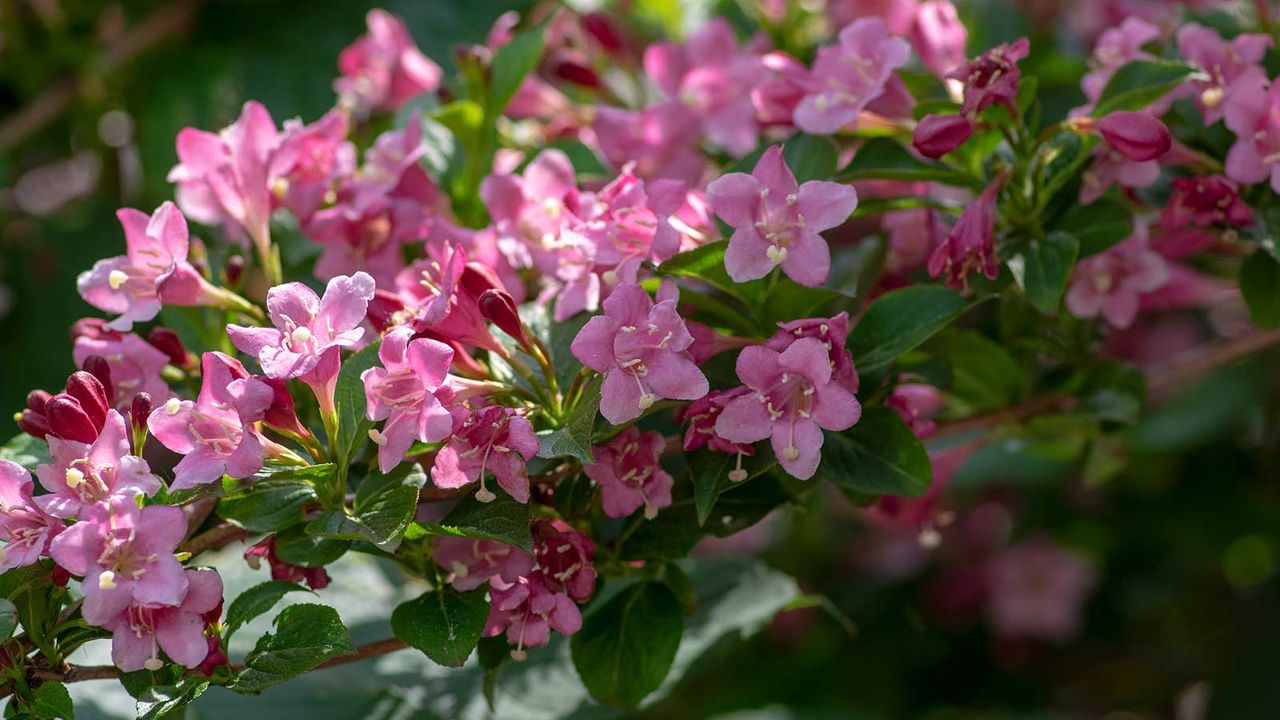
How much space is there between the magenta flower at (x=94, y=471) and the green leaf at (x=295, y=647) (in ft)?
0.37

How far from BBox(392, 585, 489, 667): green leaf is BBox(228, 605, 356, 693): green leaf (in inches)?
2.0

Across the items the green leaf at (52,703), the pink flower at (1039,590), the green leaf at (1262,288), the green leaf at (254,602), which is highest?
the green leaf at (52,703)

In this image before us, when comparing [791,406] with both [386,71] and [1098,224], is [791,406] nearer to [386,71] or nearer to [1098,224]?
[1098,224]

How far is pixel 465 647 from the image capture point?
0.80m

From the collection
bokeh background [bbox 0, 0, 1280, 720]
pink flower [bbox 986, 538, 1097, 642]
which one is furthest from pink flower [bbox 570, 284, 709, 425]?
pink flower [bbox 986, 538, 1097, 642]

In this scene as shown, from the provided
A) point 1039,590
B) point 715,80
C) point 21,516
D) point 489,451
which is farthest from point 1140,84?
point 1039,590

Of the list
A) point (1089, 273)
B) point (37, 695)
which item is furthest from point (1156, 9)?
point (37, 695)

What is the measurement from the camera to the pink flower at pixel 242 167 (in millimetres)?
1031

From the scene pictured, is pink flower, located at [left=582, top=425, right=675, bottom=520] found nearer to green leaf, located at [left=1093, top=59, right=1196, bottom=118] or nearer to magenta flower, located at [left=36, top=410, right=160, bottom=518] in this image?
magenta flower, located at [left=36, top=410, right=160, bottom=518]

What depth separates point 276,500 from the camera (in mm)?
822

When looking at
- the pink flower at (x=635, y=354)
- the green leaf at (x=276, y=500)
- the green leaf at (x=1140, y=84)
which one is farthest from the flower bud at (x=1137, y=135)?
the green leaf at (x=276, y=500)

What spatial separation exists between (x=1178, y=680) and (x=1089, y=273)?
1128mm

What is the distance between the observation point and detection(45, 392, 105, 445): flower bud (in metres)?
0.80

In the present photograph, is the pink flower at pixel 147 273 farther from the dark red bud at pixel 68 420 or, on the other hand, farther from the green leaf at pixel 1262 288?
the green leaf at pixel 1262 288
